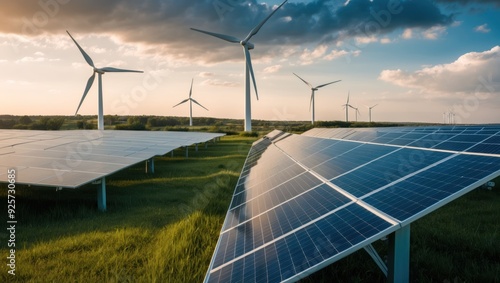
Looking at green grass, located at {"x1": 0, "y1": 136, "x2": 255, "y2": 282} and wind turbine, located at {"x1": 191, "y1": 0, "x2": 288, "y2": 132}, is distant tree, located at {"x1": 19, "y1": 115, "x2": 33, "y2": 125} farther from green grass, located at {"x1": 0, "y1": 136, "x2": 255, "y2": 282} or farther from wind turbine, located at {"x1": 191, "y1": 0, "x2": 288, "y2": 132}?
green grass, located at {"x1": 0, "y1": 136, "x2": 255, "y2": 282}

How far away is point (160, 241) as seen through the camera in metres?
9.47

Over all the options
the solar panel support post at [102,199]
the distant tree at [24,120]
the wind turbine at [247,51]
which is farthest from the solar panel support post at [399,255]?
the distant tree at [24,120]

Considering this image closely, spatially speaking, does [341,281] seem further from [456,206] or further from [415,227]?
[456,206]

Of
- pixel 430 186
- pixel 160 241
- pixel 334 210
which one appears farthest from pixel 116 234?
pixel 430 186

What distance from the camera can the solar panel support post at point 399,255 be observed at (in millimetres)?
4695

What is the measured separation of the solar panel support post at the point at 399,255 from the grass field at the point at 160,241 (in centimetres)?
163

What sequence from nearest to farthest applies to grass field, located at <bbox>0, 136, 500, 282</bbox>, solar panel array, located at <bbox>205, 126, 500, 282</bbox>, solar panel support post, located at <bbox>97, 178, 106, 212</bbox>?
1. solar panel array, located at <bbox>205, 126, 500, 282</bbox>
2. grass field, located at <bbox>0, 136, 500, 282</bbox>
3. solar panel support post, located at <bbox>97, 178, 106, 212</bbox>

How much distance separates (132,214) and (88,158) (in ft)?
18.3

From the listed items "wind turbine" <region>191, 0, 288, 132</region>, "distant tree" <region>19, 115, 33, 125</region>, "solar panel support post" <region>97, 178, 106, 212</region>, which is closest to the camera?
"solar panel support post" <region>97, 178, 106, 212</region>

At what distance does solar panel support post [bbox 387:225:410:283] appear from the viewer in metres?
4.70

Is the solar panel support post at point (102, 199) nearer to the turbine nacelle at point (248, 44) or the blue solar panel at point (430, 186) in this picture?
the blue solar panel at point (430, 186)

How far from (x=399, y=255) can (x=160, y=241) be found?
21.6 feet

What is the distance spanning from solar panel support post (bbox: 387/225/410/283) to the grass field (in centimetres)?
163

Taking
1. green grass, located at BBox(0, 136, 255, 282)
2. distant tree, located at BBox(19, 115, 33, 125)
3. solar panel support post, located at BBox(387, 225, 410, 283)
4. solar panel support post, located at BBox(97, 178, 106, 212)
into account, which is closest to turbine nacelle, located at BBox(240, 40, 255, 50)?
green grass, located at BBox(0, 136, 255, 282)
